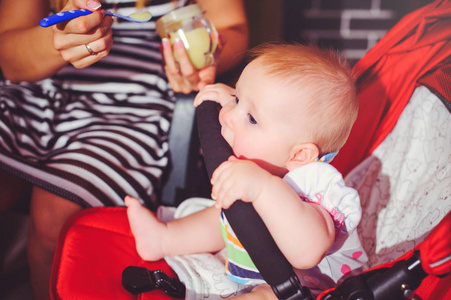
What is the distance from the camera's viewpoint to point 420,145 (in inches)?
29.4

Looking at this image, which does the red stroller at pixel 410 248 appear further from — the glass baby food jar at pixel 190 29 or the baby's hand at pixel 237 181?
the glass baby food jar at pixel 190 29

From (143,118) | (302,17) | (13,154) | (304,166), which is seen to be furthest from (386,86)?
(302,17)

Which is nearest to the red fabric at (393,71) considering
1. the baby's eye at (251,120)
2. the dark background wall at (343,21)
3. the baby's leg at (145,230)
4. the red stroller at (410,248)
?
the red stroller at (410,248)

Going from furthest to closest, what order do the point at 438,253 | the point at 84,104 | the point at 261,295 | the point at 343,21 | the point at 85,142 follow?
1. the point at 343,21
2. the point at 84,104
3. the point at 85,142
4. the point at 261,295
5. the point at 438,253

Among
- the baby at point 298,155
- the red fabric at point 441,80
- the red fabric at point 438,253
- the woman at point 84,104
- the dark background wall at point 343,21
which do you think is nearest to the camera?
the red fabric at point 438,253

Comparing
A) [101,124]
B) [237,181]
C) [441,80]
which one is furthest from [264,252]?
[101,124]

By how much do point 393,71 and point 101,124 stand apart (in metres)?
0.63

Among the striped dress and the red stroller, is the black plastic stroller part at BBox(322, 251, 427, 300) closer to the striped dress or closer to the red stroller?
the red stroller

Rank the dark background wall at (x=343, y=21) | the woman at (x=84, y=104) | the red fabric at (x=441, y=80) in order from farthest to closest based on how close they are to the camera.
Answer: the dark background wall at (x=343, y=21) → the woman at (x=84, y=104) → the red fabric at (x=441, y=80)

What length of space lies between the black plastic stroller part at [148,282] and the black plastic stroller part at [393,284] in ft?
0.88

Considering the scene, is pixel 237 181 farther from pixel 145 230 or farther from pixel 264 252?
pixel 145 230

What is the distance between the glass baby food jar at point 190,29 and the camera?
769 mm

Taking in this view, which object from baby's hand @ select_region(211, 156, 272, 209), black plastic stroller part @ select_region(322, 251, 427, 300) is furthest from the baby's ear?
black plastic stroller part @ select_region(322, 251, 427, 300)

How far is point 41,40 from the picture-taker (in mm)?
777
